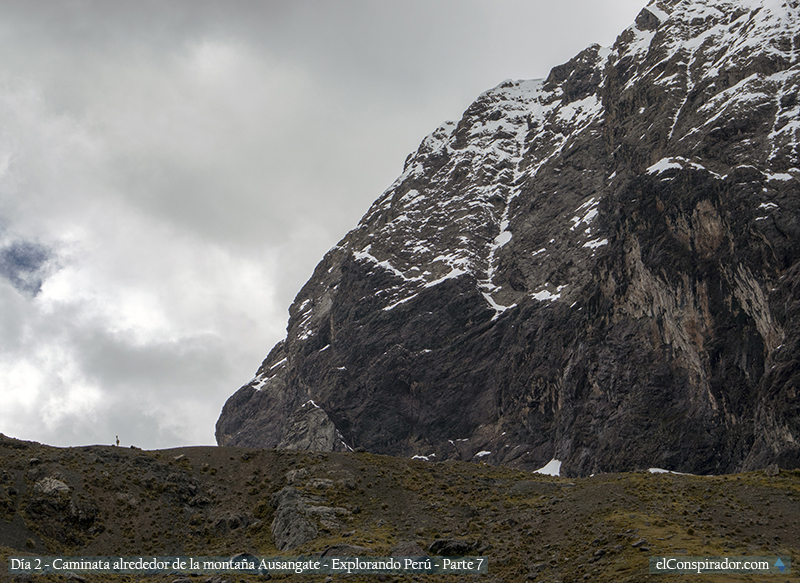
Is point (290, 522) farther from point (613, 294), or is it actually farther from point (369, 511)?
point (613, 294)

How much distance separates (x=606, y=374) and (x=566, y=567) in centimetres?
7593

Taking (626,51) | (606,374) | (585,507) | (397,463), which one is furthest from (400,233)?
→ (585,507)

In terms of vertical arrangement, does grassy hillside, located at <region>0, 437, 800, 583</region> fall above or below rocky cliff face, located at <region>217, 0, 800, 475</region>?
below

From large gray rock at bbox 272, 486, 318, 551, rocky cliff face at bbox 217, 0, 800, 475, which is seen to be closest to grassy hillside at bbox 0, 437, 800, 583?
large gray rock at bbox 272, 486, 318, 551

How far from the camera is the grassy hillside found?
38.1 m

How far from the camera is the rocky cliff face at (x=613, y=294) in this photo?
89.2 m

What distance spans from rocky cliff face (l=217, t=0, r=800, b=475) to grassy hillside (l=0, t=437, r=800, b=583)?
35.2m

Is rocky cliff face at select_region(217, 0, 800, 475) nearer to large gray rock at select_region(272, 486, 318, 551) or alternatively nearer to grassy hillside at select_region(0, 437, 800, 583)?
grassy hillside at select_region(0, 437, 800, 583)

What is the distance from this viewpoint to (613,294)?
11306 centimetres

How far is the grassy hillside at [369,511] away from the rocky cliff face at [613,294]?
116ft

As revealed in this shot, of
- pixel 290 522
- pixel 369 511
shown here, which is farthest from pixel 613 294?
pixel 290 522

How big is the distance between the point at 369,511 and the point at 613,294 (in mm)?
75990

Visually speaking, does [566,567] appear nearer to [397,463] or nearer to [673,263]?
[397,463]

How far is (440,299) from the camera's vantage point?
155 meters
